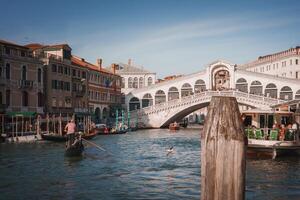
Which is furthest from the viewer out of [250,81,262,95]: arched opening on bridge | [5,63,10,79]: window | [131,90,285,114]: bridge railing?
[250,81,262,95]: arched opening on bridge

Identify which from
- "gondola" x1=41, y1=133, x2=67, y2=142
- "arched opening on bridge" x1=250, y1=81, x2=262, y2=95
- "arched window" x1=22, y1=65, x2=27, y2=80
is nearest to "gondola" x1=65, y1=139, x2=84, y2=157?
"gondola" x1=41, y1=133, x2=67, y2=142

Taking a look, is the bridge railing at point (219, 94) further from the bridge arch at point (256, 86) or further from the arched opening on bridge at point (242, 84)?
the bridge arch at point (256, 86)

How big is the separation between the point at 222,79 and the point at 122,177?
28.3m

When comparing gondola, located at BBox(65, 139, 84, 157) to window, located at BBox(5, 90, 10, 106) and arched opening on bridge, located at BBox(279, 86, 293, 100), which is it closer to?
window, located at BBox(5, 90, 10, 106)

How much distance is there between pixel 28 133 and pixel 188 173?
1328 cm

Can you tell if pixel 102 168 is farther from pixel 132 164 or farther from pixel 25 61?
pixel 25 61

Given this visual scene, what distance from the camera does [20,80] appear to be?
76.9 ft

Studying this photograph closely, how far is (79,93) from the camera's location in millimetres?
30109

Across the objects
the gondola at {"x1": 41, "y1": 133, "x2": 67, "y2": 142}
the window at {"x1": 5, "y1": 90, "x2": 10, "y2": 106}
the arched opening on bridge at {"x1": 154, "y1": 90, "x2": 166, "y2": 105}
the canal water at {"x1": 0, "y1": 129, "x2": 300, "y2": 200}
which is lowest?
the canal water at {"x1": 0, "y1": 129, "x2": 300, "y2": 200}

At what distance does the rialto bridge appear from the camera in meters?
32.4

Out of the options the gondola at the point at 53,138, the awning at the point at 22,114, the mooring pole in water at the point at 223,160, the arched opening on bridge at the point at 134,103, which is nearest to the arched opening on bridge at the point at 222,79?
the arched opening on bridge at the point at 134,103

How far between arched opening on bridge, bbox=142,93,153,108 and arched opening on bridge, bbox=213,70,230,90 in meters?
6.02

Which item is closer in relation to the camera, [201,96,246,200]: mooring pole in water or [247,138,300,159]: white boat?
→ [201,96,246,200]: mooring pole in water

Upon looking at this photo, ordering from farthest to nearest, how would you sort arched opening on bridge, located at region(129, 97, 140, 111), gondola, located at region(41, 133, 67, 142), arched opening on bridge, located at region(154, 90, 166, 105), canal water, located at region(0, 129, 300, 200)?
arched opening on bridge, located at region(129, 97, 140, 111)
arched opening on bridge, located at region(154, 90, 166, 105)
gondola, located at region(41, 133, 67, 142)
canal water, located at region(0, 129, 300, 200)
